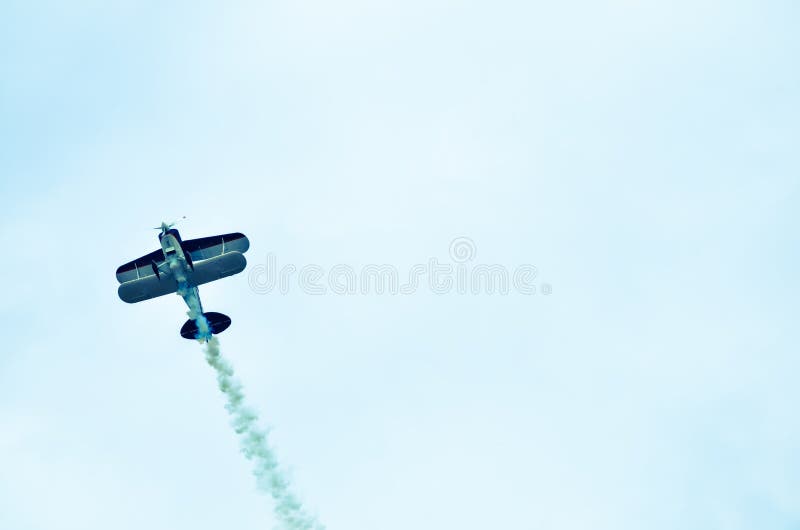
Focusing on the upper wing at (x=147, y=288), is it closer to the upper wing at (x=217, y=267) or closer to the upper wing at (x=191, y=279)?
the upper wing at (x=191, y=279)

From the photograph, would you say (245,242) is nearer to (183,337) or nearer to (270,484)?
(183,337)

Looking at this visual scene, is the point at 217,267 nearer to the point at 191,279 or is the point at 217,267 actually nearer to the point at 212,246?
the point at 212,246

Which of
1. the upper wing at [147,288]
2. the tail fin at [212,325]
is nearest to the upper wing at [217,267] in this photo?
the upper wing at [147,288]

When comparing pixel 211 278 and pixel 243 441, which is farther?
pixel 243 441

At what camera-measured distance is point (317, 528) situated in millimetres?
88562

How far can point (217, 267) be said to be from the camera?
8419cm

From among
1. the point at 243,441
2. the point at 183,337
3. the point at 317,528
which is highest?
the point at 183,337

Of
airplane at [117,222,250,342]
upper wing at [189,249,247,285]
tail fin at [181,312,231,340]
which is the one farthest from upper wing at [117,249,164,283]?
tail fin at [181,312,231,340]

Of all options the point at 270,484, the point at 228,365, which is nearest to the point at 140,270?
the point at 228,365

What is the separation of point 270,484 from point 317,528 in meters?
5.07

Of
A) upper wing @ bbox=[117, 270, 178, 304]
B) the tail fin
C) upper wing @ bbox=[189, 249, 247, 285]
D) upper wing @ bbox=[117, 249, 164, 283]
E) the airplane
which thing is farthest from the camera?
the tail fin

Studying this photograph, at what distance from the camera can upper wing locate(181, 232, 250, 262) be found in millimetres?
84188

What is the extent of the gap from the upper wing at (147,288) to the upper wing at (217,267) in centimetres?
188

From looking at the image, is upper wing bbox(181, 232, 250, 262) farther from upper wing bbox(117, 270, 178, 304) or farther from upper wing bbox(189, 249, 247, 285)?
upper wing bbox(117, 270, 178, 304)
